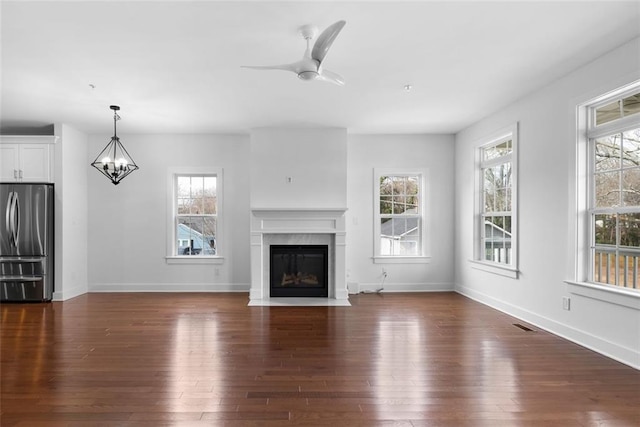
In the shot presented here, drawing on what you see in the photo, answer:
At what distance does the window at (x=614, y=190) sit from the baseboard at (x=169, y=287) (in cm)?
495

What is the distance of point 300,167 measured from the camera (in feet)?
19.9

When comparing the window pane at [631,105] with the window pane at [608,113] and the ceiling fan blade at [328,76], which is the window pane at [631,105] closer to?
the window pane at [608,113]

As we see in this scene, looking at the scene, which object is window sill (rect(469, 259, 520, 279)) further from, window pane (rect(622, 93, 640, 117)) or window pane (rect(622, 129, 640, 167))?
window pane (rect(622, 93, 640, 117))

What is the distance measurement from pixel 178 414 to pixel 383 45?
3.13 m

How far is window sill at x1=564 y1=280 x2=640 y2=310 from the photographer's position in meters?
3.13

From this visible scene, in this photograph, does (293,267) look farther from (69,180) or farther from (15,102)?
(15,102)

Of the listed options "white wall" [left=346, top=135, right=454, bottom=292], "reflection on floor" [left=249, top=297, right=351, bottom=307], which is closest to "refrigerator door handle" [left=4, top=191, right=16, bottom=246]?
"reflection on floor" [left=249, top=297, right=351, bottom=307]

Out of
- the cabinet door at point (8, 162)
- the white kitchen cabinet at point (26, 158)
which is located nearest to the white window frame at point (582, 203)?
the white kitchen cabinet at point (26, 158)

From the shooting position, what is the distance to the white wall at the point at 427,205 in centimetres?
658

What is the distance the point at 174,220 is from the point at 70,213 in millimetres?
1529

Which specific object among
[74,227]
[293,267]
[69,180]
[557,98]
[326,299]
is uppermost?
[557,98]

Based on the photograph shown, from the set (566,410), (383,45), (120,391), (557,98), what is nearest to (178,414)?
(120,391)

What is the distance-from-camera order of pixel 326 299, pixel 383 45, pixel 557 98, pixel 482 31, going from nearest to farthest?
pixel 482 31, pixel 383 45, pixel 557 98, pixel 326 299

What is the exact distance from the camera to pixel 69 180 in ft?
19.6
